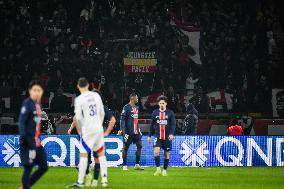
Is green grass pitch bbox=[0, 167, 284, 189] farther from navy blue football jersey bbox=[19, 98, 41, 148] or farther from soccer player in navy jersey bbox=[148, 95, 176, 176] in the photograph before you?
navy blue football jersey bbox=[19, 98, 41, 148]

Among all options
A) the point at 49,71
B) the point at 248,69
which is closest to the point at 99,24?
the point at 49,71

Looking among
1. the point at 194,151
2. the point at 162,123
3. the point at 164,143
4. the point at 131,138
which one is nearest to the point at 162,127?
the point at 162,123

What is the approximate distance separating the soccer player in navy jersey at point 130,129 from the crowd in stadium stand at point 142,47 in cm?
610

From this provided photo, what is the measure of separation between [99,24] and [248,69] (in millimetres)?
7001

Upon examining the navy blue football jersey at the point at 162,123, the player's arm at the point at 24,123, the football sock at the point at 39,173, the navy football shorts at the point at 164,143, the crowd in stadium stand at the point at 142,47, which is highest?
the crowd in stadium stand at the point at 142,47

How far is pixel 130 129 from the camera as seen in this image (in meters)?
23.3

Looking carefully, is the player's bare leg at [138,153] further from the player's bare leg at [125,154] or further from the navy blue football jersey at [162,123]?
the navy blue football jersey at [162,123]

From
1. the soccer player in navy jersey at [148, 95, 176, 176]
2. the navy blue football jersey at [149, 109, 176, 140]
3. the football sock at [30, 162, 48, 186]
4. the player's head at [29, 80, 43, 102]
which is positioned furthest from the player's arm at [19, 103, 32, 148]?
the navy blue football jersey at [149, 109, 176, 140]

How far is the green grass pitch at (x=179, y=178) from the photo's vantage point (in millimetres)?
17875

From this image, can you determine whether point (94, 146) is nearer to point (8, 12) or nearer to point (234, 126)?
point (234, 126)

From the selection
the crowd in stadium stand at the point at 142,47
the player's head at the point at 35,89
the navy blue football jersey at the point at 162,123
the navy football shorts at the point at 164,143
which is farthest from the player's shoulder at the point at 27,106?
the crowd in stadium stand at the point at 142,47

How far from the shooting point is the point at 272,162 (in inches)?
992

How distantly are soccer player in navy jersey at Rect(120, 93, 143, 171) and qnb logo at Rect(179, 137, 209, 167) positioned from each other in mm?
2031

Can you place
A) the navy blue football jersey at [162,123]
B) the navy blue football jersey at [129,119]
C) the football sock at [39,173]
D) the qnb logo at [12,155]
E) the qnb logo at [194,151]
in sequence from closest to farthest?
the football sock at [39,173] < the navy blue football jersey at [162,123] < the navy blue football jersey at [129,119] < the qnb logo at [12,155] < the qnb logo at [194,151]
